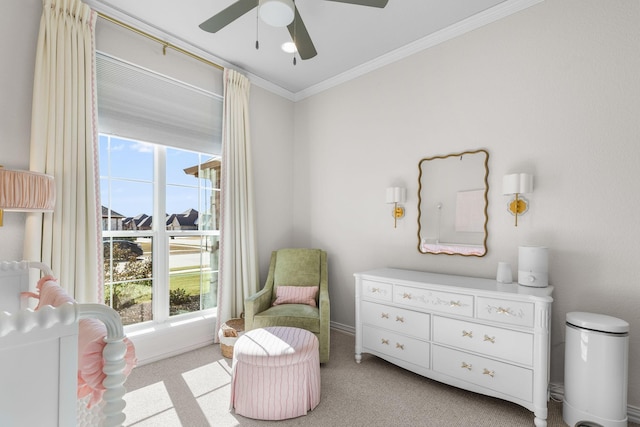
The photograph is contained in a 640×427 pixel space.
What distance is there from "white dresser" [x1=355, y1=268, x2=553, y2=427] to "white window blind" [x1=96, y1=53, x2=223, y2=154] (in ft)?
7.11

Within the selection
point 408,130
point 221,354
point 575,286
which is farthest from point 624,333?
point 221,354

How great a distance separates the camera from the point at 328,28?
8.79 feet

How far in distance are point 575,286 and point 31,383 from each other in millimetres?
2821

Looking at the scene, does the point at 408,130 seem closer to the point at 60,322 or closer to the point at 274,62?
the point at 274,62

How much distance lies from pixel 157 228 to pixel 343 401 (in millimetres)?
2239

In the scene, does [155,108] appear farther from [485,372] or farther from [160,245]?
[485,372]

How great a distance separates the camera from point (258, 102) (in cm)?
368

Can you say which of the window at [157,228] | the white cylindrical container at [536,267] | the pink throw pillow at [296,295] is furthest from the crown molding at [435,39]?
the pink throw pillow at [296,295]

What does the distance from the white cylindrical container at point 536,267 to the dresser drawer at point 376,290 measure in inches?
37.9

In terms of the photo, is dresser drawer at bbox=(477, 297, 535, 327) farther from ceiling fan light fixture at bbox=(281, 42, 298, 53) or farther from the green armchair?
ceiling fan light fixture at bbox=(281, 42, 298, 53)

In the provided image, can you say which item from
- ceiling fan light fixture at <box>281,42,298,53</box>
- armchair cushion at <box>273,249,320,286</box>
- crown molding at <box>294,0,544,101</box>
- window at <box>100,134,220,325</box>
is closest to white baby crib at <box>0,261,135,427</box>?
window at <box>100,134,220,325</box>

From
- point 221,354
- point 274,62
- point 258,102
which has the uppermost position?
point 274,62

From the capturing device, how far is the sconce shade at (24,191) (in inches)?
60.6

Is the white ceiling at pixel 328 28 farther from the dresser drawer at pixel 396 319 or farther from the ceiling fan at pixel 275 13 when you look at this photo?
the dresser drawer at pixel 396 319
